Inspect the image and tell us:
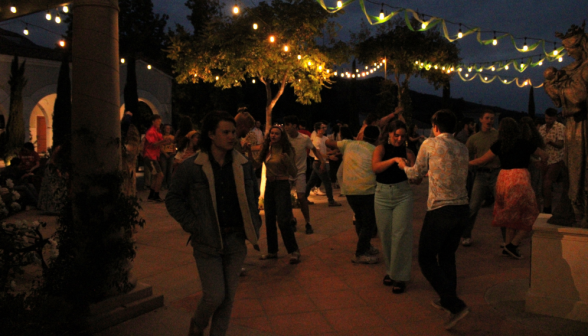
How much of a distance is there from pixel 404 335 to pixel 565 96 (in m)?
2.60

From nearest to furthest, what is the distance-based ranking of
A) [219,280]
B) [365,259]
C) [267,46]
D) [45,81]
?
[219,280]
[365,259]
[267,46]
[45,81]

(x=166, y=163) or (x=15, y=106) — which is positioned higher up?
(x=15, y=106)

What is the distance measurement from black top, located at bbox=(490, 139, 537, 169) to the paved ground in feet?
4.19

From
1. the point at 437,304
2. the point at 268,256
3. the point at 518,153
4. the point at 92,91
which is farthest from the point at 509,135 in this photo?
the point at 92,91

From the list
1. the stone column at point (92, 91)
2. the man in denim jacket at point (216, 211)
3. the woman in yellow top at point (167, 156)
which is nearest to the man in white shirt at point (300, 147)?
the stone column at point (92, 91)

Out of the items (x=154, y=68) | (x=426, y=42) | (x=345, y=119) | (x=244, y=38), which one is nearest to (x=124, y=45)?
(x=154, y=68)

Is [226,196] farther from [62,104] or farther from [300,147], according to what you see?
[62,104]

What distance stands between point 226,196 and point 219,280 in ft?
1.88

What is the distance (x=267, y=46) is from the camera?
413 inches

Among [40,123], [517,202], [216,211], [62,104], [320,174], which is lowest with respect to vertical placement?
[517,202]

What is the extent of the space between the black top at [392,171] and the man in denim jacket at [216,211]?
212 cm

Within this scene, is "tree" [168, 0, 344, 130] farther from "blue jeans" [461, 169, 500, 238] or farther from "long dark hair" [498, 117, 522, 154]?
"long dark hair" [498, 117, 522, 154]

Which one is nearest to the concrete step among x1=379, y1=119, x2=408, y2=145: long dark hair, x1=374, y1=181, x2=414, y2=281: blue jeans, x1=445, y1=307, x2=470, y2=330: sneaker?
x1=374, y1=181, x2=414, y2=281: blue jeans

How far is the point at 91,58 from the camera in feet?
13.0
